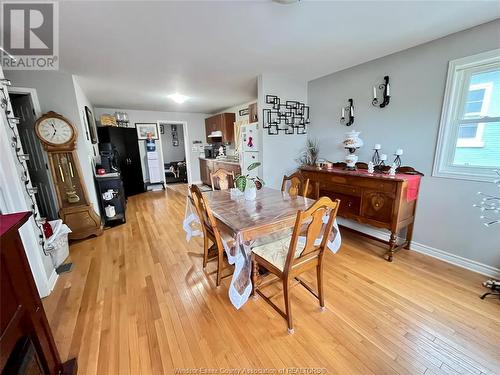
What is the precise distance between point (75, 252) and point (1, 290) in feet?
7.62

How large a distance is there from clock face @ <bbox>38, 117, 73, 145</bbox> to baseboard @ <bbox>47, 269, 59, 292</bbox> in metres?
1.65

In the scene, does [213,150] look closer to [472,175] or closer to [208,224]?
[208,224]

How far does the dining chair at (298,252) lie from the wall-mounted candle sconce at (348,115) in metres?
1.96

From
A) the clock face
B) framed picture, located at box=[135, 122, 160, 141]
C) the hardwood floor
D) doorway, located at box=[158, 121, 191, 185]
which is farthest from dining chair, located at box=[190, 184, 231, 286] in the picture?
doorway, located at box=[158, 121, 191, 185]

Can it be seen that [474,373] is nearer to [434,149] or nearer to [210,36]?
[434,149]

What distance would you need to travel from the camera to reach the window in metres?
1.93

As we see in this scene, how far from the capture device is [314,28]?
5.96ft

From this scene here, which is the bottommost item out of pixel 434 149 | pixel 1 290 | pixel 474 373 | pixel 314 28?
pixel 474 373

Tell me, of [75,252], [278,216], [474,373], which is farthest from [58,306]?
[474,373]

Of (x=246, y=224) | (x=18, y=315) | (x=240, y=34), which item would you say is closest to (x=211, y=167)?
(x=240, y=34)

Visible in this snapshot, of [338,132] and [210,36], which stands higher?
[210,36]

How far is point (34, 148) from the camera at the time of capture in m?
2.71

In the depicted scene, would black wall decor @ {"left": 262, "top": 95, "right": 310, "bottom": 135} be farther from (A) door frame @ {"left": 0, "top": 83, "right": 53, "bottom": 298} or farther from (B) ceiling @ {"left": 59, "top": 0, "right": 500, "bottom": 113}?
(A) door frame @ {"left": 0, "top": 83, "right": 53, "bottom": 298}

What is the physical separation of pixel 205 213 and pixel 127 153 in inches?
183
